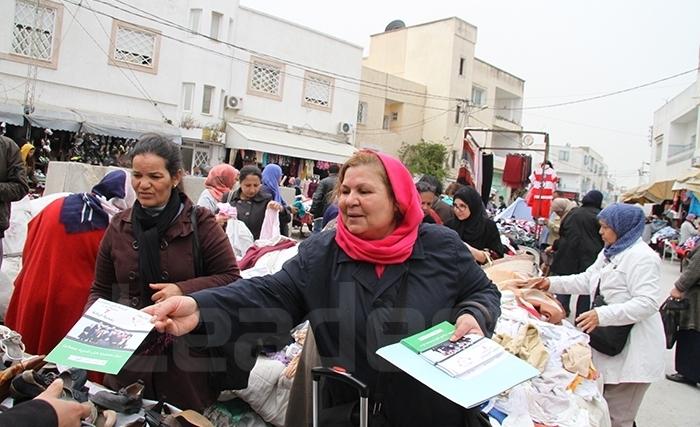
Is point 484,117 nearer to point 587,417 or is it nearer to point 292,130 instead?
point 292,130

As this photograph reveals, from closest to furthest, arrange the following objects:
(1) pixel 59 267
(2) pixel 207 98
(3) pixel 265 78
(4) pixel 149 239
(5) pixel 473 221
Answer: (4) pixel 149 239, (1) pixel 59 267, (5) pixel 473 221, (2) pixel 207 98, (3) pixel 265 78

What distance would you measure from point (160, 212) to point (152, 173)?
0.62 ft

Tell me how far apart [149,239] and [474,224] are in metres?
3.76

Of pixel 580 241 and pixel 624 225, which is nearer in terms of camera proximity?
pixel 624 225

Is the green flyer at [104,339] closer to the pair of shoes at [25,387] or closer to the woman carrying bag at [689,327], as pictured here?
the pair of shoes at [25,387]

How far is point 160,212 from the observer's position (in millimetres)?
2457

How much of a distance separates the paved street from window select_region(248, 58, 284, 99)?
1870 cm

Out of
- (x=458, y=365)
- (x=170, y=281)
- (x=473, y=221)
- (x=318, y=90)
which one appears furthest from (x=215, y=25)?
(x=458, y=365)

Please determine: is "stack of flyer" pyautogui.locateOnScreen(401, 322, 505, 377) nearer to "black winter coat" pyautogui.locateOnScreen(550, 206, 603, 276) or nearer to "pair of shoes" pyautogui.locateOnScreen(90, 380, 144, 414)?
"pair of shoes" pyautogui.locateOnScreen(90, 380, 144, 414)

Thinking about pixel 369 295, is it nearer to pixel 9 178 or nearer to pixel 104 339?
pixel 104 339

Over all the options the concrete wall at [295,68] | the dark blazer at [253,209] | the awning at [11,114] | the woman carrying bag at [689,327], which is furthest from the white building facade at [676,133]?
the awning at [11,114]

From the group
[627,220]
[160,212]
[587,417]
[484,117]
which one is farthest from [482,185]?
[484,117]

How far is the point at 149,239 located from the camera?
2.37 metres

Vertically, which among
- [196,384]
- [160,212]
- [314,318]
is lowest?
[196,384]
